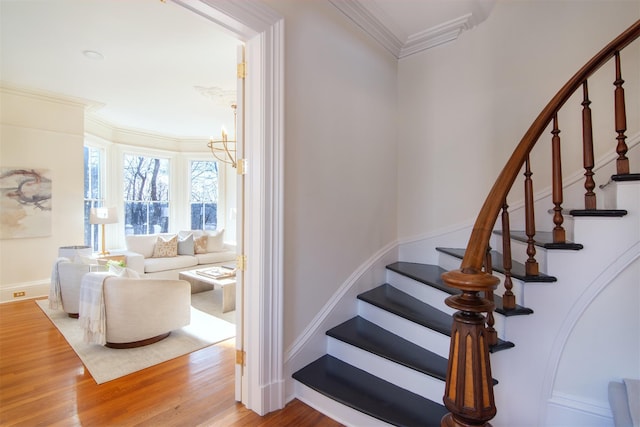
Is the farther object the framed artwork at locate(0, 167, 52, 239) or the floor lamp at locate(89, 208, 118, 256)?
the floor lamp at locate(89, 208, 118, 256)

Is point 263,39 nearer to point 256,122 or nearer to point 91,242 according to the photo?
point 256,122

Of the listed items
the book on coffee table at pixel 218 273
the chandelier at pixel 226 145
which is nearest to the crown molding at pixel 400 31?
the chandelier at pixel 226 145

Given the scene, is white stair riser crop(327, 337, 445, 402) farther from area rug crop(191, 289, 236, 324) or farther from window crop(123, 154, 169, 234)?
window crop(123, 154, 169, 234)

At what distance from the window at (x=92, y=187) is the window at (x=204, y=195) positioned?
1768 millimetres

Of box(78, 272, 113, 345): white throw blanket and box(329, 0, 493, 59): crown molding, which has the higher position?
box(329, 0, 493, 59): crown molding

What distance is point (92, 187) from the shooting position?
5.41 metres

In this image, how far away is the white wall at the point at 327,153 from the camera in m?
1.96

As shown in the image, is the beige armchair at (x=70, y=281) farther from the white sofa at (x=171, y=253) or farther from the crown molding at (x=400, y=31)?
the crown molding at (x=400, y=31)

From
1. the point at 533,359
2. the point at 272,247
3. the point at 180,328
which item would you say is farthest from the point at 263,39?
the point at 180,328

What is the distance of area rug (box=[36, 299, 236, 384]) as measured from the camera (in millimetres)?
2453

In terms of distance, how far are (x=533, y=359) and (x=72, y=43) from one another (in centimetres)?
A: 464

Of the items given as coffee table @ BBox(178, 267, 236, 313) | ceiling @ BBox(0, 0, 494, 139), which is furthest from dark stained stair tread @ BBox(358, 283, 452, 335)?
ceiling @ BBox(0, 0, 494, 139)

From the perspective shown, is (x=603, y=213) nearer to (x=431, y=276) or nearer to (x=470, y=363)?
(x=431, y=276)

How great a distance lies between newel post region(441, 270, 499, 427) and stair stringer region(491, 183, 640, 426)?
1048 millimetres
